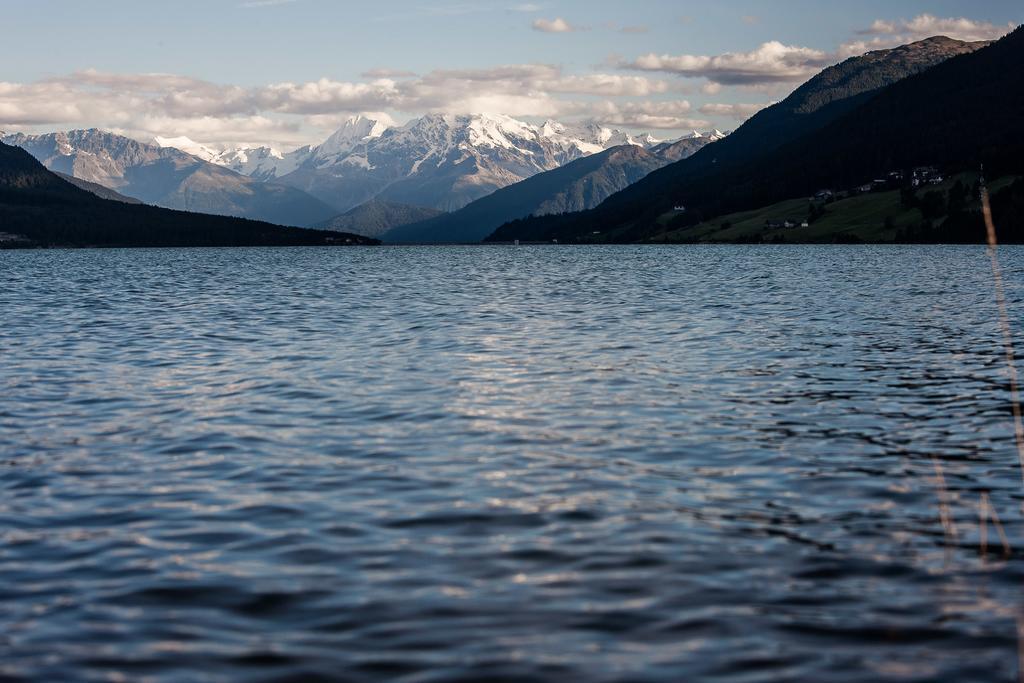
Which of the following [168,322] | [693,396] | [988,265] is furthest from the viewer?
[988,265]

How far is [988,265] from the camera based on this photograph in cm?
13100

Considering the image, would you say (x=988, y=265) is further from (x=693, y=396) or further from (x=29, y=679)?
(x=29, y=679)

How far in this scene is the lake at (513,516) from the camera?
13.0m

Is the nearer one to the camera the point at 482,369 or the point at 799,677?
the point at 799,677

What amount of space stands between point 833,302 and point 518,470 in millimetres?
56181

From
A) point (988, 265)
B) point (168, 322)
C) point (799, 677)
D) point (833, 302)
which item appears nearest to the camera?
point (799, 677)

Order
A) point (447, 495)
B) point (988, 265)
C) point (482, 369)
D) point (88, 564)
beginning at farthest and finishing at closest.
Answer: point (988, 265) < point (482, 369) < point (447, 495) < point (88, 564)

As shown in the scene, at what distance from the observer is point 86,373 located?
39.8 m

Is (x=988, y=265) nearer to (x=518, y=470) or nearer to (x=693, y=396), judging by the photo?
(x=693, y=396)

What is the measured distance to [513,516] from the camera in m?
19.0

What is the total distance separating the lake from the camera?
42.6 feet

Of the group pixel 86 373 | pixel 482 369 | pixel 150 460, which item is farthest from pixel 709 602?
pixel 86 373

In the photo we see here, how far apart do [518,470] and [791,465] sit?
6119 mm

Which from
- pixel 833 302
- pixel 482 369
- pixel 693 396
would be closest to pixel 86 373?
pixel 482 369
